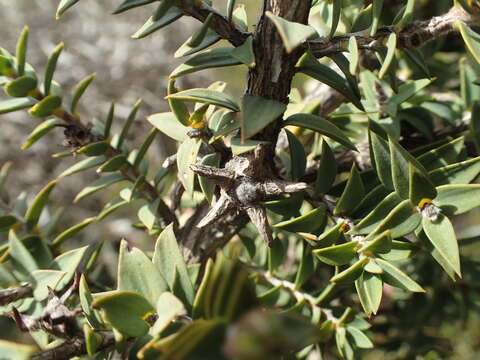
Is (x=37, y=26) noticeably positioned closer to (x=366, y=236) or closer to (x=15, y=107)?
(x=15, y=107)

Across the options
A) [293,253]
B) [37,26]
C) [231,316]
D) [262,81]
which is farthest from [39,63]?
[231,316]

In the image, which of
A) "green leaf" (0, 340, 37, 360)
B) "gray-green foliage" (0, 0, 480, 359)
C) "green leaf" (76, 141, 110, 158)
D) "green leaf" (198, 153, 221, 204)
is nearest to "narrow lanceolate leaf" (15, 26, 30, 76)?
"gray-green foliage" (0, 0, 480, 359)

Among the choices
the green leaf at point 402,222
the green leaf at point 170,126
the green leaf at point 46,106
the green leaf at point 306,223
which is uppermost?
the green leaf at point 46,106

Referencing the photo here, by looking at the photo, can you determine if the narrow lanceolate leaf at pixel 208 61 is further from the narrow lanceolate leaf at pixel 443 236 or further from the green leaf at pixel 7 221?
the green leaf at pixel 7 221

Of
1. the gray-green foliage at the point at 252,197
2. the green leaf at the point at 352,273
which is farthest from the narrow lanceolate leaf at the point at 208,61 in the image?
the green leaf at the point at 352,273

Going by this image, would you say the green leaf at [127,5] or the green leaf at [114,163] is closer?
the green leaf at [127,5]

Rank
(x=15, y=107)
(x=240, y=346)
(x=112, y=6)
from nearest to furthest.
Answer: (x=240, y=346) → (x=15, y=107) → (x=112, y=6)
